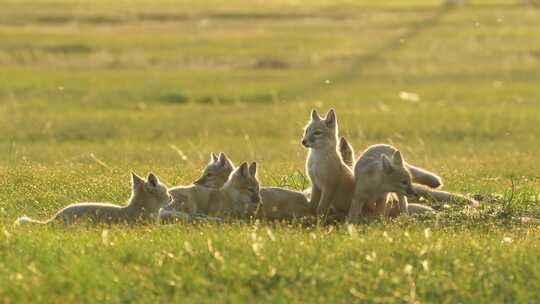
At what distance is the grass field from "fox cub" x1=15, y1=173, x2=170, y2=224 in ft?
1.80

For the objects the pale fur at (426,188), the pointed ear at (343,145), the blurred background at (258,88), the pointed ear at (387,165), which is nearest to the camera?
the pointed ear at (387,165)

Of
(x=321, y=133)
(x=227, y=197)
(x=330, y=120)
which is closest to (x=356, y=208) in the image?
(x=321, y=133)

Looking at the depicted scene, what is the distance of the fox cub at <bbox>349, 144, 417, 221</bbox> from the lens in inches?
501

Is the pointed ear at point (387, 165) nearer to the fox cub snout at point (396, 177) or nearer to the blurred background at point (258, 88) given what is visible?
the fox cub snout at point (396, 177)

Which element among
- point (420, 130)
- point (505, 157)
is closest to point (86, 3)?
point (420, 130)

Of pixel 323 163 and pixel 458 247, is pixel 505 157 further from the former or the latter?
pixel 458 247

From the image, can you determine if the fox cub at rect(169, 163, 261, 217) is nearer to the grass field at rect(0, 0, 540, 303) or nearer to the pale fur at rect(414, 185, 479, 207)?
the grass field at rect(0, 0, 540, 303)

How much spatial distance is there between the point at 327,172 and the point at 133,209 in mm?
2075

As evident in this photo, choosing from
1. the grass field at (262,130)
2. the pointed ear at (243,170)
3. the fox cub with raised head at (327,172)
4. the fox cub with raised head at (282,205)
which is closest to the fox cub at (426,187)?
the grass field at (262,130)

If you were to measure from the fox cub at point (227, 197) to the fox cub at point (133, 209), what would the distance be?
1.94ft

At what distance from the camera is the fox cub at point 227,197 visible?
13.2 meters

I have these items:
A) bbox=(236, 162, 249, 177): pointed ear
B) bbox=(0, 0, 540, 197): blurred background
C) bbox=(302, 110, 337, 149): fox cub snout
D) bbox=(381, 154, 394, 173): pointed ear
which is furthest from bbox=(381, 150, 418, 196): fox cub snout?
bbox=(0, 0, 540, 197): blurred background

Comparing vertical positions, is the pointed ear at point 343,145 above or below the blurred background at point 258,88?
above

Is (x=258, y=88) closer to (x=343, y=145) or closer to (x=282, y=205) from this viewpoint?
(x=343, y=145)
